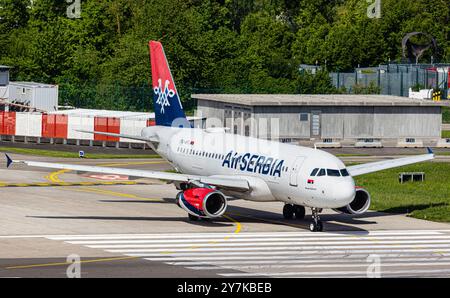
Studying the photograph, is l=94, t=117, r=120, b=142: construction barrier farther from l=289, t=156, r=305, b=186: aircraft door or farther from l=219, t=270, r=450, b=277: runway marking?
l=219, t=270, r=450, b=277: runway marking

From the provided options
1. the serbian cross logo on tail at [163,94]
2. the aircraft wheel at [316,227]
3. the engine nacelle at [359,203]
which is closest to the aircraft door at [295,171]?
the aircraft wheel at [316,227]

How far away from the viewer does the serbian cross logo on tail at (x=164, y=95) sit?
62.4 metres

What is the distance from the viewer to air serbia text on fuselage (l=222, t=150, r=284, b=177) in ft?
165

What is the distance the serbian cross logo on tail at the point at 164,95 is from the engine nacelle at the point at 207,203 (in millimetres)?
12416

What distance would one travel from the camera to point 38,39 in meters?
159

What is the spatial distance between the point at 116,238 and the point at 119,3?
151885 millimetres

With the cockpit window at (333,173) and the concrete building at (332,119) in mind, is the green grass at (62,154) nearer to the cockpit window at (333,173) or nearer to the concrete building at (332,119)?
the concrete building at (332,119)

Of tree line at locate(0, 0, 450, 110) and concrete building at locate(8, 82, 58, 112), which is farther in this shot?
tree line at locate(0, 0, 450, 110)

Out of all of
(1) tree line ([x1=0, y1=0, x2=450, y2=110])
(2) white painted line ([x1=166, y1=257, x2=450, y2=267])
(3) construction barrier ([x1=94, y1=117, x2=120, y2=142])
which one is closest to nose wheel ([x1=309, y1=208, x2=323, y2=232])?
(2) white painted line ([x1=166, y1=257, x2=450, y2=267])

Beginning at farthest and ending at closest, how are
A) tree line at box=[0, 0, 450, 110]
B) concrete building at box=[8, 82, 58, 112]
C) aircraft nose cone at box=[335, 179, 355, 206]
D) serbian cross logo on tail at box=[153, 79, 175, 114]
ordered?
tree line at box=[0, 0, 450, 110], concrete building at box=[8, 82, 58, 112], serbian cross logo on tail at box=[153, 79, 175, 114], aircraft nose cone at box=[335, 179, 355, 206]

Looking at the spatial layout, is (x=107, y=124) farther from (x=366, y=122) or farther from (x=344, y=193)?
(x=344, y=193)

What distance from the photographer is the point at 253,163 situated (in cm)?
5191

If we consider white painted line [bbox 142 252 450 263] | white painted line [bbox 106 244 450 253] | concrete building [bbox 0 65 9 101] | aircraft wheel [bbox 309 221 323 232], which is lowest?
white painted line [bbox 142 252 450 263]

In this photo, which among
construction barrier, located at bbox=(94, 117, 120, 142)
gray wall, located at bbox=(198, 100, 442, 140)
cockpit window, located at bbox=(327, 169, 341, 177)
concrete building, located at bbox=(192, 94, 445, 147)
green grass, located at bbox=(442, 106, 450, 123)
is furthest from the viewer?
green grass, located at bbox=(442, 106, 450, 123)
